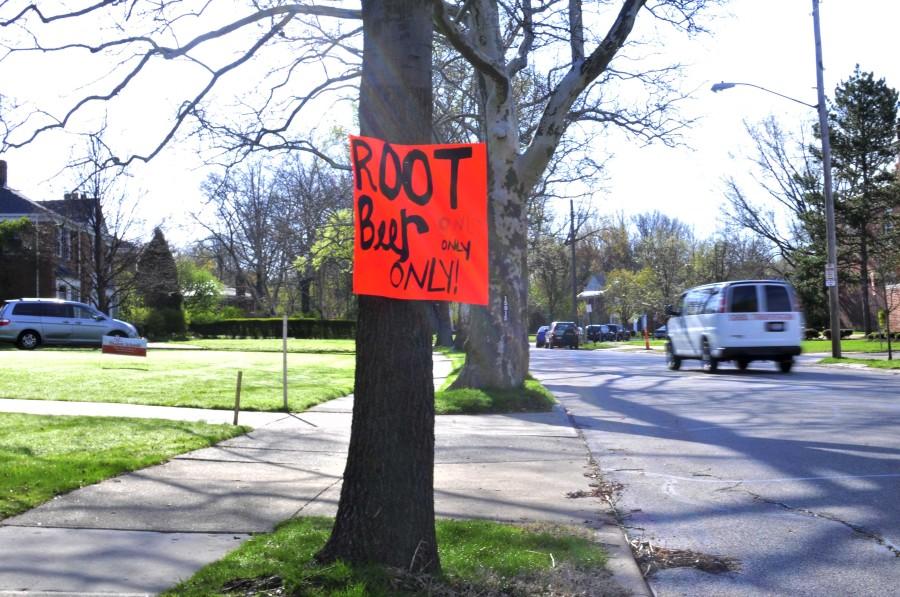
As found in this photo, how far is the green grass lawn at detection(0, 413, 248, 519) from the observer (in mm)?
6840

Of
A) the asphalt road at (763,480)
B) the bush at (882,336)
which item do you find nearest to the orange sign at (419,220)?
the asphalt road at (763,480)

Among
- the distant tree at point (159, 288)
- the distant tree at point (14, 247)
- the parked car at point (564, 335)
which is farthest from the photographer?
the parked car at point (564, 335)

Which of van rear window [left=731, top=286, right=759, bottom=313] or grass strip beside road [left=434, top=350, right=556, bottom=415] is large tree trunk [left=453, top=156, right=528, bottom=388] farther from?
van rear window [left=731, top=286, right=759, bottom=313]

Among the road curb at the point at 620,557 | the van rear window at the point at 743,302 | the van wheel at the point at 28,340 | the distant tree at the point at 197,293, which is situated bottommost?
the road curb at the point at 620,557

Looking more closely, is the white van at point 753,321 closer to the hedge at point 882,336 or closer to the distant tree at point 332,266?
the distant tree at point 332,266

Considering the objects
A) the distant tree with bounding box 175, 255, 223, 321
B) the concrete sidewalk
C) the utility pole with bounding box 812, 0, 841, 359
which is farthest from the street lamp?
the distant tree with bounding box 175, 255, 223, 321

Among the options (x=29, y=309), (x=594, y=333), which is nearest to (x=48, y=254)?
(x=29, y=309)

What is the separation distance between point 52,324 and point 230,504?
28473 millimetres

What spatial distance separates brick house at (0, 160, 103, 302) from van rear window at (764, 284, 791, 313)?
3146 centimetres

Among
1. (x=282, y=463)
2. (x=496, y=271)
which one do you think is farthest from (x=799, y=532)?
Answer: (x=496, y=271)

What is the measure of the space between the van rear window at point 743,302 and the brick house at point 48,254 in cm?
3085

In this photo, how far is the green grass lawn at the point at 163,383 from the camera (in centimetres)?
1379

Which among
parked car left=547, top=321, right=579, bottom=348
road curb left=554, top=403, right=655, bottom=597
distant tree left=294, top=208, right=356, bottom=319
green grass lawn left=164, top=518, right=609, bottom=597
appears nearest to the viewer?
green grass lawn left=164, top=518, right=609, bottom=597

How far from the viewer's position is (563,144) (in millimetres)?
28812
